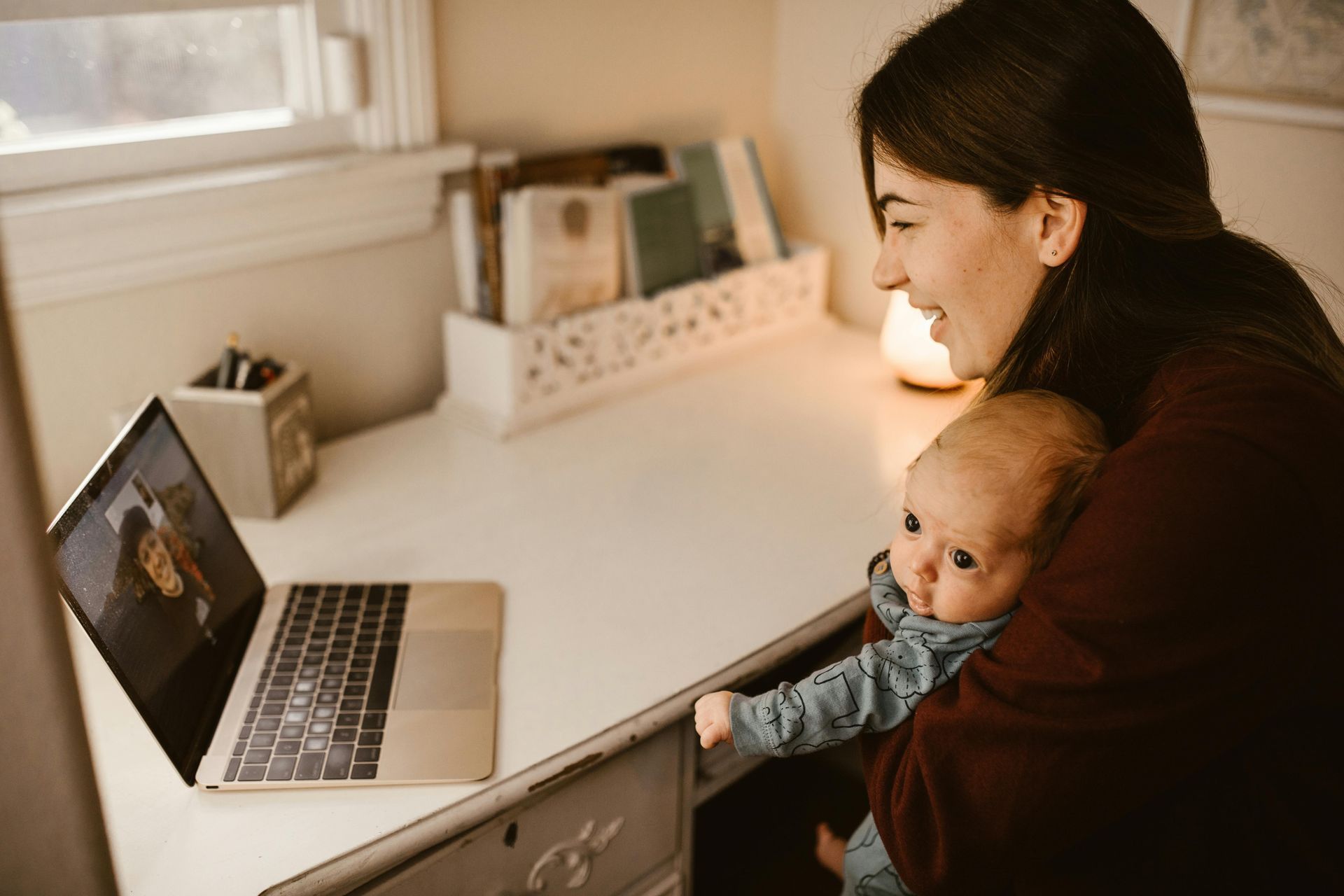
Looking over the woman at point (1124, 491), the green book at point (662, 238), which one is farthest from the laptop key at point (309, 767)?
the green book at point (662, 238)

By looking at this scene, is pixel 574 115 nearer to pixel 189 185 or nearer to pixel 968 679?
pixel 189 185

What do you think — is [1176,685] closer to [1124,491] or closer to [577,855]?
[1124,491]

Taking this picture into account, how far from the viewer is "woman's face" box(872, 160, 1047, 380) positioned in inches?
35.3

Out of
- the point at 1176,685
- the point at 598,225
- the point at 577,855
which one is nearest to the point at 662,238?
the point at 598,225

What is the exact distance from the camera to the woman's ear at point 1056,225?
85 cm

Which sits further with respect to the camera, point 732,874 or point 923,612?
point 732,874

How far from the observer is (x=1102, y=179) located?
82 centimetres

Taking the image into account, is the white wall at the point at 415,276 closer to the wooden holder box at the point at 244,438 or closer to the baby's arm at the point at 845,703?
the wooden holder box at the point at 244,438

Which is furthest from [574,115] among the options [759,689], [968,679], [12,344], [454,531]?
[12,344]

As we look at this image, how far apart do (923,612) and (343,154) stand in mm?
991

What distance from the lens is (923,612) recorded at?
904mm

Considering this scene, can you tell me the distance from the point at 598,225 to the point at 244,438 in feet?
1.96

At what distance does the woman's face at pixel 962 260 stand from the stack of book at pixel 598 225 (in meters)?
0.61

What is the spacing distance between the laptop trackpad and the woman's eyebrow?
1.89ft
